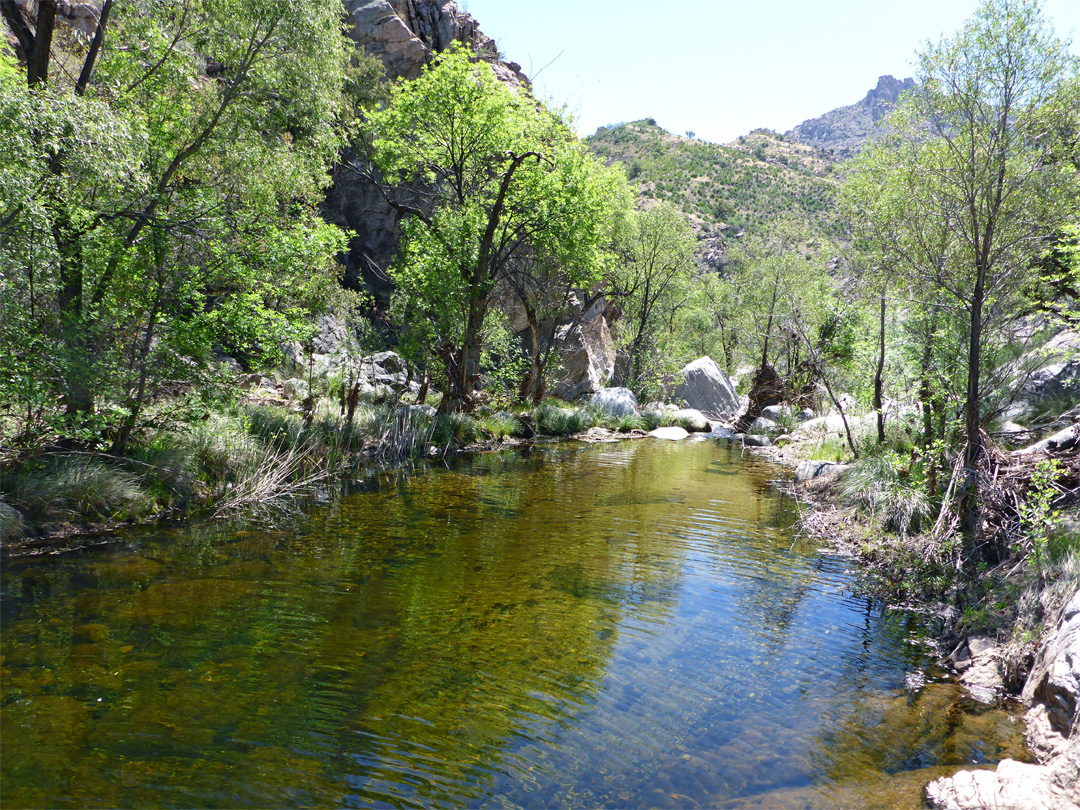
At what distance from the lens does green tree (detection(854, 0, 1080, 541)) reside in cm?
908

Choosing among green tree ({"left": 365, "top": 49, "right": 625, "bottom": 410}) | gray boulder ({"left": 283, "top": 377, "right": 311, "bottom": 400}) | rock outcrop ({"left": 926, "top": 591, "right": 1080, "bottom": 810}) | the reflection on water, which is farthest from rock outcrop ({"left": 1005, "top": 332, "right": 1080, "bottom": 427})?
gray boulder ({"left": 283, "top": 377, "right": 311, "bottom": 400})

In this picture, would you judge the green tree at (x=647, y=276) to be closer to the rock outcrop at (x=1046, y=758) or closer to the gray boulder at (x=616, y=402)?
the gray boulder at (x=616, y=402)

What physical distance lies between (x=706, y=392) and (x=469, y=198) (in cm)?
1832

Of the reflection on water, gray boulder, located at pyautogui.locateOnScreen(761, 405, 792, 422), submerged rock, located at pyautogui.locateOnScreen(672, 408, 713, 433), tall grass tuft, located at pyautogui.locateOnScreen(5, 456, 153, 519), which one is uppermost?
gray boulder, located at pyautogui.locateOnScreen(761, 405, 792, 422)

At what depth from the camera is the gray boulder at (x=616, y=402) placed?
Answer: 30.0 meters

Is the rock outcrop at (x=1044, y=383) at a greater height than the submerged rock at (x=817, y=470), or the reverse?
the rock outcrop at (x=1044, y=383)

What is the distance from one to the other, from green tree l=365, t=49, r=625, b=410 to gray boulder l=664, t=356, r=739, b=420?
48.5 ft

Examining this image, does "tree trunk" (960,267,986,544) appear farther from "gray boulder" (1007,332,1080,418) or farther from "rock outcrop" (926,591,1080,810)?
"rock outcrop" (926,591,1080,810)

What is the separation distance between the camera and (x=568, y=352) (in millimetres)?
34312

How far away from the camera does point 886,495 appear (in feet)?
37.0

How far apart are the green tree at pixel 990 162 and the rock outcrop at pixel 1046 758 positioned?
128 inches

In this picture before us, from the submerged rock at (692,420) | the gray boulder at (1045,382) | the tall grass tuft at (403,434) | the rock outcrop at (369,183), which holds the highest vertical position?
the rock outcrop at (369,183)

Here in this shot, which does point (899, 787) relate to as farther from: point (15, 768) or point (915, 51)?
point (915, 51)

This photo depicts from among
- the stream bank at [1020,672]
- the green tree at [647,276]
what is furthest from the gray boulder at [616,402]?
the stream bank at [1020,672]
